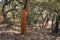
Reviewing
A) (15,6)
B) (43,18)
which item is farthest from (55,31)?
(43,18)

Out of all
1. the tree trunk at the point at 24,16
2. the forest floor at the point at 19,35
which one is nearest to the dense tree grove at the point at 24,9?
the tree trunk at the point at 24,16

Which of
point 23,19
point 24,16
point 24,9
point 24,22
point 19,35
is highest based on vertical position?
point 24,9

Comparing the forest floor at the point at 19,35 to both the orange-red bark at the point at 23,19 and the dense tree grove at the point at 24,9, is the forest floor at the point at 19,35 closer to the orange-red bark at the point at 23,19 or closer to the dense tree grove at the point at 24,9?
the orange-red bark at the point at 23,19

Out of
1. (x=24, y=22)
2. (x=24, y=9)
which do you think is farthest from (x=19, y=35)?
(x=24, y=9)

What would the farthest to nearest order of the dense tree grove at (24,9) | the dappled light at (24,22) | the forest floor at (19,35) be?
the dense tree grove at (24,9)
the dappled light at (24,22)
the forest floor at (19,35)

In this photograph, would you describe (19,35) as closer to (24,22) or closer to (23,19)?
(24,22)

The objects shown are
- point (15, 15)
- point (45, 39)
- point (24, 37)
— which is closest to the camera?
point (24, 37)

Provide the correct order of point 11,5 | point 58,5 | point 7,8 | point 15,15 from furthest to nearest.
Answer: point 15,15
point 7,8
point 11,5
point 58,5

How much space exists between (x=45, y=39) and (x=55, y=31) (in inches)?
280

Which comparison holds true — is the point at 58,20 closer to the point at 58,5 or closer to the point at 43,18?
the point at 58,5

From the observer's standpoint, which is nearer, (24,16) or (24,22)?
(24,16)

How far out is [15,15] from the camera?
26.4 meters

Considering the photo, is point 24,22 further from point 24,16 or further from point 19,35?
point 19,35

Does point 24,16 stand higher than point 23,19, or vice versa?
point 24,16
